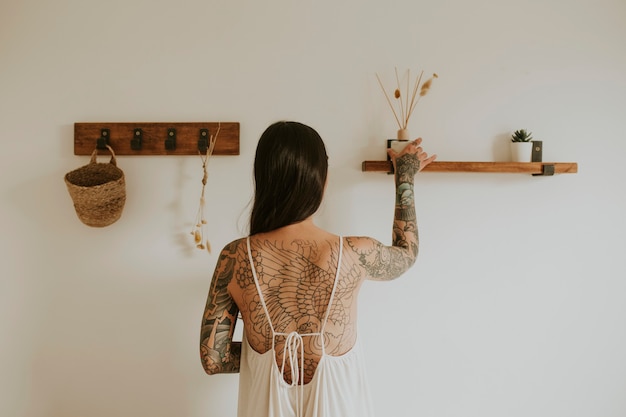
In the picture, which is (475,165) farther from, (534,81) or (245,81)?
(245,81)

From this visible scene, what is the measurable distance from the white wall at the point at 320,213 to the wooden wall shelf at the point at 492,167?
0.09 meters

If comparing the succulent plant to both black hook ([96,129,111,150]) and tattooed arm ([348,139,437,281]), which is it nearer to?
tattooed arm ([348,139,437,281])

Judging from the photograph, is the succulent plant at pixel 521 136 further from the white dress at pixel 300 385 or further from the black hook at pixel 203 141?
the black hook at pixel 203 141

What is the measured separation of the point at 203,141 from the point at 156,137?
0.57 feet

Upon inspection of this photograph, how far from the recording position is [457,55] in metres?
1.65

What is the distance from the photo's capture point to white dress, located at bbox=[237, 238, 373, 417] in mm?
1112

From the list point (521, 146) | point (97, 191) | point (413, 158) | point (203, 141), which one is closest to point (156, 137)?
point (203, 141)

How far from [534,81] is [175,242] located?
1.46 meters

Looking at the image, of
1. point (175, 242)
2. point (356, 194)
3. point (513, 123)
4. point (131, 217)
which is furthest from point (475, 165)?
point (131, 217)

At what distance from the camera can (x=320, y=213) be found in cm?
163

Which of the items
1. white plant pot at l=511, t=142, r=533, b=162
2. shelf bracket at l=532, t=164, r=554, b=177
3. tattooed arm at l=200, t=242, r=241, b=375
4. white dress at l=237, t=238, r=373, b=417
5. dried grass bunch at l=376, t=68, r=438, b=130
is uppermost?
dried grass bunch at l=376, t=68, r=438, b=130

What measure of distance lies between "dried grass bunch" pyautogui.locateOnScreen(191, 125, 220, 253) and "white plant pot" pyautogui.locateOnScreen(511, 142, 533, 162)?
1.07 m

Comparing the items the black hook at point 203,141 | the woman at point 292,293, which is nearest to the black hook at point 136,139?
the black hook at point 203,141

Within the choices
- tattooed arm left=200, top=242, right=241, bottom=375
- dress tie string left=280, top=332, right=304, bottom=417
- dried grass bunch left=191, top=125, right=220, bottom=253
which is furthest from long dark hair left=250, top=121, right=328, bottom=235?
dried grass bunch left=191, top=125, right=220, bottom=253
